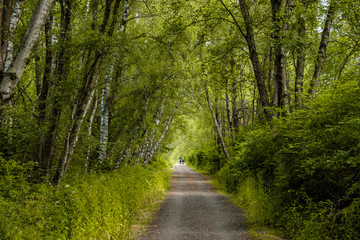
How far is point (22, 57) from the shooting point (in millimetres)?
4797

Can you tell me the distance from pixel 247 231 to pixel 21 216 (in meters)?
5.79

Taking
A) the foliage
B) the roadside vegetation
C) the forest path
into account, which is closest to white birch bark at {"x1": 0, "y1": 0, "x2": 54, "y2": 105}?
the foliage

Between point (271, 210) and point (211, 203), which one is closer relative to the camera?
point (271, 210)

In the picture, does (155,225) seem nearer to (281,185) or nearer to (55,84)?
(281,185)

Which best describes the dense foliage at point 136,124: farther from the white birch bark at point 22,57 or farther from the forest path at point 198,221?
the forest path at point 198,221

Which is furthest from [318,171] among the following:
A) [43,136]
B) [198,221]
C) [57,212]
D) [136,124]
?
[136,124]

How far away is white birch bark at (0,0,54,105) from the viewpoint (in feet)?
15.2

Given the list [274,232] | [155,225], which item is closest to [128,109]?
[155,225]

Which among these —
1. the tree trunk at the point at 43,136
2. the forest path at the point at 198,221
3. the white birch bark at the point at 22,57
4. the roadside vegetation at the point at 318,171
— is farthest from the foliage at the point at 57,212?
the roadside vegetation at the point at 318,171

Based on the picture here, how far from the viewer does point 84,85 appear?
880 cm

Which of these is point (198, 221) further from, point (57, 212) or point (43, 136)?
point (57, 212)

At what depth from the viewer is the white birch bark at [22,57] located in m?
4.64

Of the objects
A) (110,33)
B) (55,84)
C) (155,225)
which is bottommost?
(155,225)

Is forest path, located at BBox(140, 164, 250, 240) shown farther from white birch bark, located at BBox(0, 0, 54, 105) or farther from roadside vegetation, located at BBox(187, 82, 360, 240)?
white birch bark, located at BBox(0, 0, 54, 105)
